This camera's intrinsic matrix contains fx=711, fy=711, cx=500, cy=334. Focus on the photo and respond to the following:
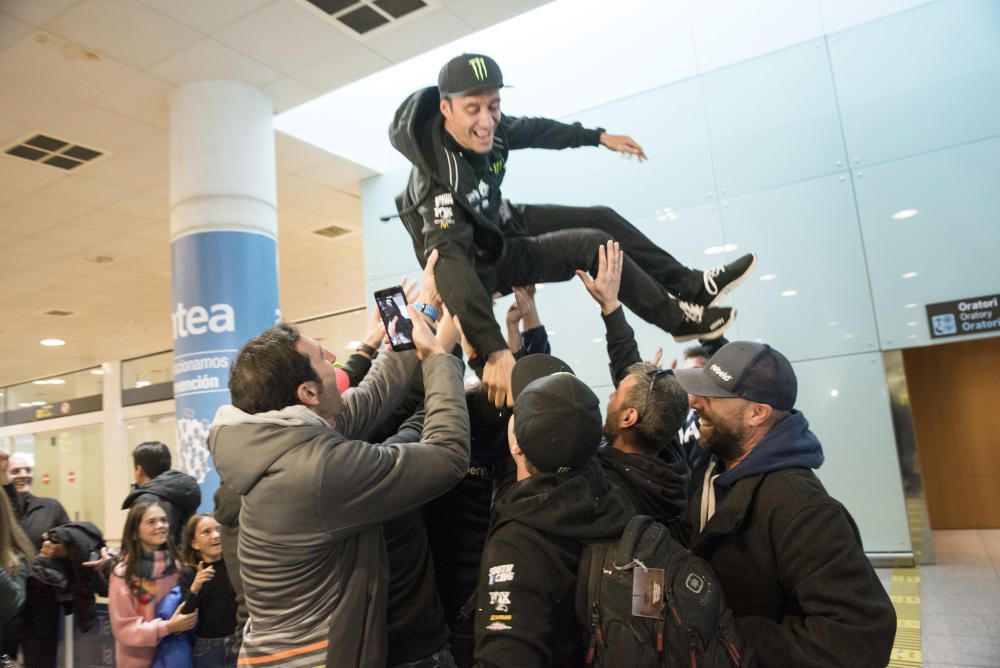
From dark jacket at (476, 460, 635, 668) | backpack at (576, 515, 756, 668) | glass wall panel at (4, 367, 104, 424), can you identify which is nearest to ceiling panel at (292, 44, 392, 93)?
dark jacket at (476, 460, 635, 668)

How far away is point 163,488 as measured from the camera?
3285 mm

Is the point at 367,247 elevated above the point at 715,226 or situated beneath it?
elevated above

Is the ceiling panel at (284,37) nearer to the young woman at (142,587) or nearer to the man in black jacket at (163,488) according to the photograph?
the man in black jacket at (163,488)

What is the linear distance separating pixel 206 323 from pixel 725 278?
3781mm

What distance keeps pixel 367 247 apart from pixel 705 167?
3.34 m

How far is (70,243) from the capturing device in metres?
8.07

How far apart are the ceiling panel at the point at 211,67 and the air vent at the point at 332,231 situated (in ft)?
11.1

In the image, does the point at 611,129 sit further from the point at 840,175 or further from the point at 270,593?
the point at 270,593

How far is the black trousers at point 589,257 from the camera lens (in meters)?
2.00

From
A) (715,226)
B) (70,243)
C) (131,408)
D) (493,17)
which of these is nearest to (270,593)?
(493,17)

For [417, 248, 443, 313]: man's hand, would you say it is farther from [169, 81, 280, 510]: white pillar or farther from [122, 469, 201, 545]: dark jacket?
[169, 81, 280, 510]: white pillar

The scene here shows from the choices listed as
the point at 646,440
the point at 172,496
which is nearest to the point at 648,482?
the point at 646,440

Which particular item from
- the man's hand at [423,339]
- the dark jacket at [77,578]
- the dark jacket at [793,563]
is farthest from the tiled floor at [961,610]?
the dark jacket at [77,578]

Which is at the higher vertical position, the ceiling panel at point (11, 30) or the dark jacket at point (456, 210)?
the ceiling panel at point (11, 30)
